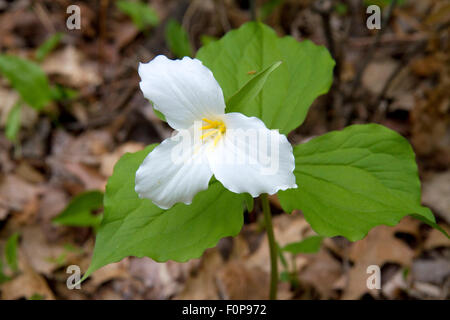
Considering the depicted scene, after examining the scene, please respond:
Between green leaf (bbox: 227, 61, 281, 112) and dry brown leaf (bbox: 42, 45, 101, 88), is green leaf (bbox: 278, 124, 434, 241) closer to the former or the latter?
green leaf (bbox: 227, 61, 281, 112)

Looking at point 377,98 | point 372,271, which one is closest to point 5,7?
point 377,98

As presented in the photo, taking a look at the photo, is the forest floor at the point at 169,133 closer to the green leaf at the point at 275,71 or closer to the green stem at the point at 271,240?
the green stem at the point at 271,240

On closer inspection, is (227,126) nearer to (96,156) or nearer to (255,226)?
(255,226)

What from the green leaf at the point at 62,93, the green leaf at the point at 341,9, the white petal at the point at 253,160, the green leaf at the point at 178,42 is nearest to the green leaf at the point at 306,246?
the white petal at the point at 253,160

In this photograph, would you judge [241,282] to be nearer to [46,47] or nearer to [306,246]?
[306,246]

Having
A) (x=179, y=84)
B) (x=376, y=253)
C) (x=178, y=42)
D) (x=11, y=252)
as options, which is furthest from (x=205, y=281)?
(x=178, y=42)
